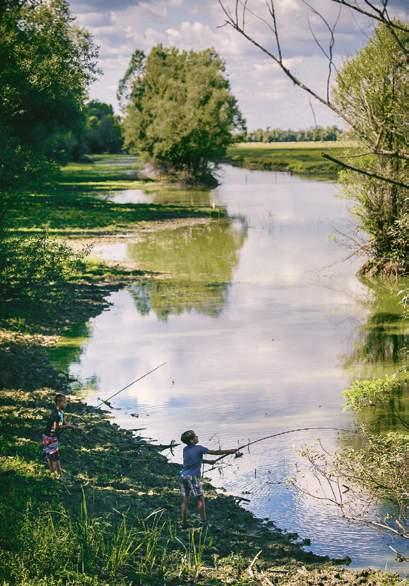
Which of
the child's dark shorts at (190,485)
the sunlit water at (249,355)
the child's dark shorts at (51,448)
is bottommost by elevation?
the sunlit water at (249,355)

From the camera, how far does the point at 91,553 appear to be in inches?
449

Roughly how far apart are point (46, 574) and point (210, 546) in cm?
282

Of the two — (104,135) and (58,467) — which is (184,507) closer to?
(58,467)

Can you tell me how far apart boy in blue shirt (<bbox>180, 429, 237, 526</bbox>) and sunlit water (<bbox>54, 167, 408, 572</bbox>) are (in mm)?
1726

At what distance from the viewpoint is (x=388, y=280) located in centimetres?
3709

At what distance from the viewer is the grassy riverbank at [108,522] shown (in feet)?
36.7

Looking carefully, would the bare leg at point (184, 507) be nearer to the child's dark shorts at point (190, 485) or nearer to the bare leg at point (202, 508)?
the child's dark shorts at point (190, 485)

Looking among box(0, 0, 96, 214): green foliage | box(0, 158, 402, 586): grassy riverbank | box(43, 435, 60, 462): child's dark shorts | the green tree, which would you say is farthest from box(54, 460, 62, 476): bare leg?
the green tree

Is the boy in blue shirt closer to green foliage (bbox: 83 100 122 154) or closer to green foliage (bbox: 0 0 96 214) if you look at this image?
green foliage (bbox: 0 0 96 214)

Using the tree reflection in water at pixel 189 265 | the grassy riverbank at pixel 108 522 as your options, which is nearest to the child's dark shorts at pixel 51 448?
the grassy riverbank at pixel 108 522

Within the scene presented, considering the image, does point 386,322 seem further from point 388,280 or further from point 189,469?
point 189,469

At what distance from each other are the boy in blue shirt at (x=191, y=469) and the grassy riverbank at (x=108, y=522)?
0.31 meters

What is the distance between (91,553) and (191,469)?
2.39 metres

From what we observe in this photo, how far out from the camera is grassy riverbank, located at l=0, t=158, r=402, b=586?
11.2 metres
